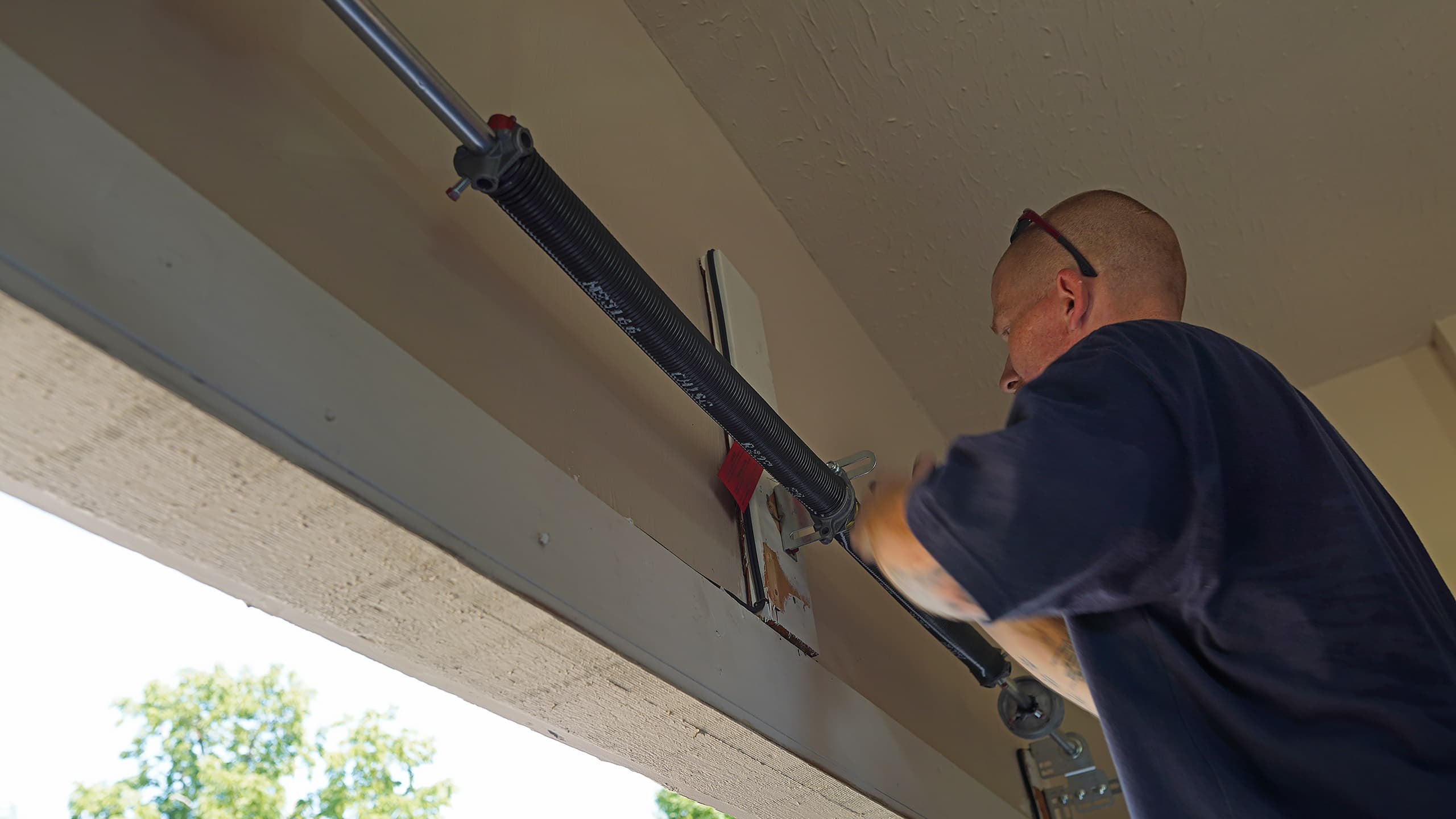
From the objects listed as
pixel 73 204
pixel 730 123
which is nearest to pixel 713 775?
pixel 73 204

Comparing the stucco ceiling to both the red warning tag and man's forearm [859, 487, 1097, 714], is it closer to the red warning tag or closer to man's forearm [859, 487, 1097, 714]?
the red warning tag

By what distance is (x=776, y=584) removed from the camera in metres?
1.18

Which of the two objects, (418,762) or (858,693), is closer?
(858,693)

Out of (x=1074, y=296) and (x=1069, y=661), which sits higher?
(x=1074, y=296)

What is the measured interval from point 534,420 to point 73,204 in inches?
16.6

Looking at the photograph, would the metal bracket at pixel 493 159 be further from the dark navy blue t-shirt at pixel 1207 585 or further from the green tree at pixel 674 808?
the green tree at pixel 674 808

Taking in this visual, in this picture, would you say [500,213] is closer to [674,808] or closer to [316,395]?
[316,395]

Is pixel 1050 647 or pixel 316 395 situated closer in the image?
pixel 316 395

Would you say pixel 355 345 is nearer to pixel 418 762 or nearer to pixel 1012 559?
pixel 1012 559

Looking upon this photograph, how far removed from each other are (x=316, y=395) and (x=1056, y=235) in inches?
34.1

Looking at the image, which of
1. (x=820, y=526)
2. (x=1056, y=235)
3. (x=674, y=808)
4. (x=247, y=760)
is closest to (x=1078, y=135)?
(x=1056, y=235)

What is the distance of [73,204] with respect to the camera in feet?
1.75

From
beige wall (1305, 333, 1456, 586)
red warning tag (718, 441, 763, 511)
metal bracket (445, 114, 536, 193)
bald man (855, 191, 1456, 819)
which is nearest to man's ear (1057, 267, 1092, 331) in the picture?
bald man (855, 191, 1456, 819)

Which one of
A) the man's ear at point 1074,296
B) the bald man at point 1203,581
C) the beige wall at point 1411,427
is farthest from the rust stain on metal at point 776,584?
the beige wall at point 1411,427
